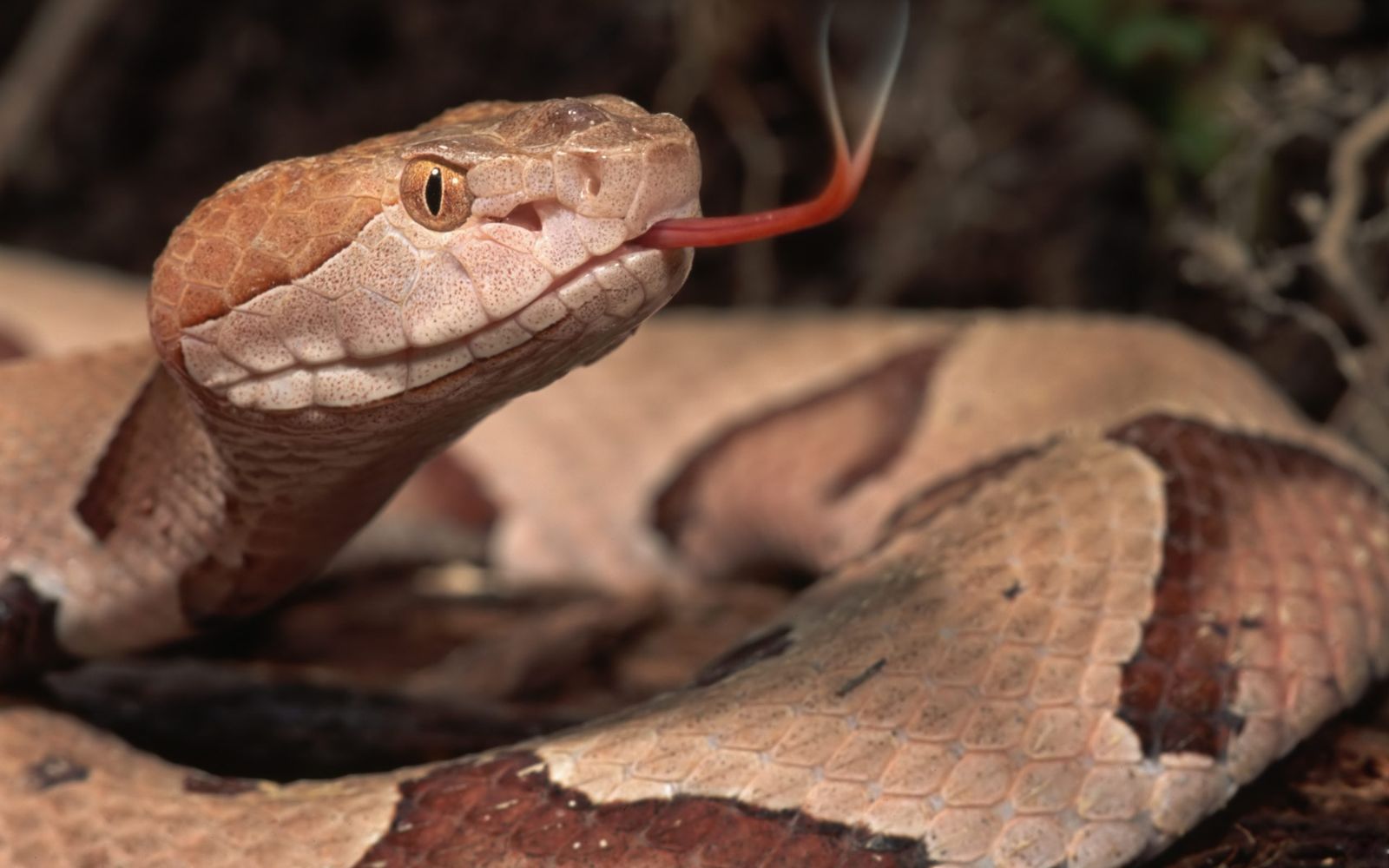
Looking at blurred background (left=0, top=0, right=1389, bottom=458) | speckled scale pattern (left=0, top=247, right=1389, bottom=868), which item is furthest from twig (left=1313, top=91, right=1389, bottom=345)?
speckled scale pattern (left=0, top=247, right=1389, bottom=868)

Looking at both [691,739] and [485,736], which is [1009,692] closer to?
[691,739]

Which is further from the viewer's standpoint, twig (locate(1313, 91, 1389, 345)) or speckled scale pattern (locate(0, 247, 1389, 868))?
twig (locate(1313, 91, 1389, 345))

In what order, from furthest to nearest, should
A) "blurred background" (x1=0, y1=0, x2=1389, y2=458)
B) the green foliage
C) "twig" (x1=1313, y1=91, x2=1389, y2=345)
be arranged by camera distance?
1. "blurred background" (x1=0, y1=0, x2=1389, y2=458)
2. the green foliage
3. "twig" (x1=1313, y1=91, x2=1389, y2=345)

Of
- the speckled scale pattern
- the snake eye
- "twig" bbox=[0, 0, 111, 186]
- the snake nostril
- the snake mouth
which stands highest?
"twig" bbox=[0, 0, 111, 186]

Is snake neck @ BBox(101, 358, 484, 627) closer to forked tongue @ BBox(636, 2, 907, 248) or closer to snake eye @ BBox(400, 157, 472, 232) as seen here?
snake eye @ BBox(400, 157, 472, 232)

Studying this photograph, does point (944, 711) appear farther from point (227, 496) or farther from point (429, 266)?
point (227, 496)

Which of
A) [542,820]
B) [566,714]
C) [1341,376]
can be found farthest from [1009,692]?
[1341,376]

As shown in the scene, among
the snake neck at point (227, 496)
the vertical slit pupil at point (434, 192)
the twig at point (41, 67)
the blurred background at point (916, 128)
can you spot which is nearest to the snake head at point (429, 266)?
the vertical slit pupil at point (434, 192)

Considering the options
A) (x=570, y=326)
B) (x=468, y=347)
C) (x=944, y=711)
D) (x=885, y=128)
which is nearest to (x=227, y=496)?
(x=468, y=347)
